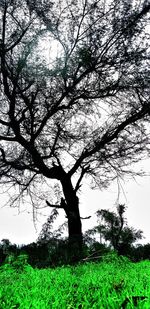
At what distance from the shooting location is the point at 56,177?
15797 millimetres

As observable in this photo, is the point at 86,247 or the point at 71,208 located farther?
the point at 71,208

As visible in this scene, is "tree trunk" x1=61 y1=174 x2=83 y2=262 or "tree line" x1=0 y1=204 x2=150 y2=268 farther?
"tree trunk" x1=61 y1=174 x2=83 y2=262

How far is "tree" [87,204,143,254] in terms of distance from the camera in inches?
565

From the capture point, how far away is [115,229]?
14789 mm

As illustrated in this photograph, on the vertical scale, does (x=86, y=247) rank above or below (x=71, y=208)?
below

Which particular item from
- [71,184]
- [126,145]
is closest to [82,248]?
[71,184]

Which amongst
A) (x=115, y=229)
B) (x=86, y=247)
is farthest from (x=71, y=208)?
(x=86, y=247)

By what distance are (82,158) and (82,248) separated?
7.05m

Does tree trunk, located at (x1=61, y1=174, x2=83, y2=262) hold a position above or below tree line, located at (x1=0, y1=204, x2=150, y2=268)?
above

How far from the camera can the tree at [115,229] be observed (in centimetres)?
1434

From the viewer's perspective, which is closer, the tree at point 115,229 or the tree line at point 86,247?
the tree line at point 86,247

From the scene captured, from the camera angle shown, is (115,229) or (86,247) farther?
(115,229)

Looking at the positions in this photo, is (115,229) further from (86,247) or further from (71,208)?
(86,247)

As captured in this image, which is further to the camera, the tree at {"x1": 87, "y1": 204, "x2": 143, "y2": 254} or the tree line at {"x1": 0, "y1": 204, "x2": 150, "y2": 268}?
the tree at {"x1": 87, "y1": 204, "x2": 143, "y2": 254}
